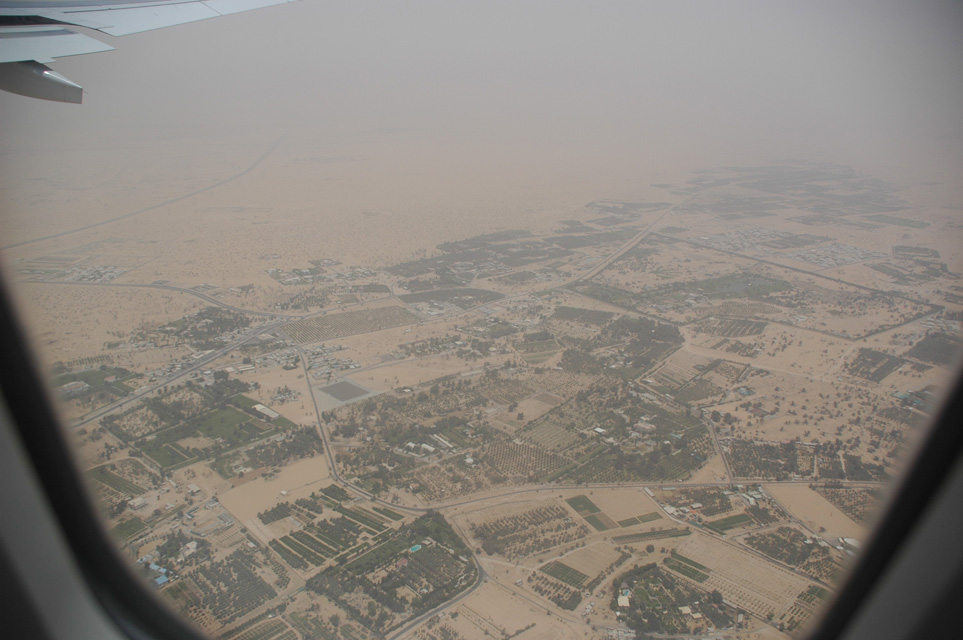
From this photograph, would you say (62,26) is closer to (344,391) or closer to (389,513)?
(389,513)

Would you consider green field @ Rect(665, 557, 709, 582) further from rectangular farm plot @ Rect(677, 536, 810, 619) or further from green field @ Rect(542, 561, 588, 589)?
green field @ Rect(542, 561, 588, 589)

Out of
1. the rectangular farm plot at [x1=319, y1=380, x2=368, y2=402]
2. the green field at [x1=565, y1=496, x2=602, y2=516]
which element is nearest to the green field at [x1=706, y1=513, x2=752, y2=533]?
the green field at [x1=565, y1=496, x2=602, y2=516]

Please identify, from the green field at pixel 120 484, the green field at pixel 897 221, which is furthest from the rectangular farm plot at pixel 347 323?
the green field at pixel 897 221

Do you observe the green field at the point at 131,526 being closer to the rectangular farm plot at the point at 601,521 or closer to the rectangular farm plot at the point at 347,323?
the rectangular farm plot at the point at 601,521

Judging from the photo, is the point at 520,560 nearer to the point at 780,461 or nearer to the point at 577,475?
the point at 577,475

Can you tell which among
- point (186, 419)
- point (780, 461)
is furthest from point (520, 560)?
point (186, 419)
